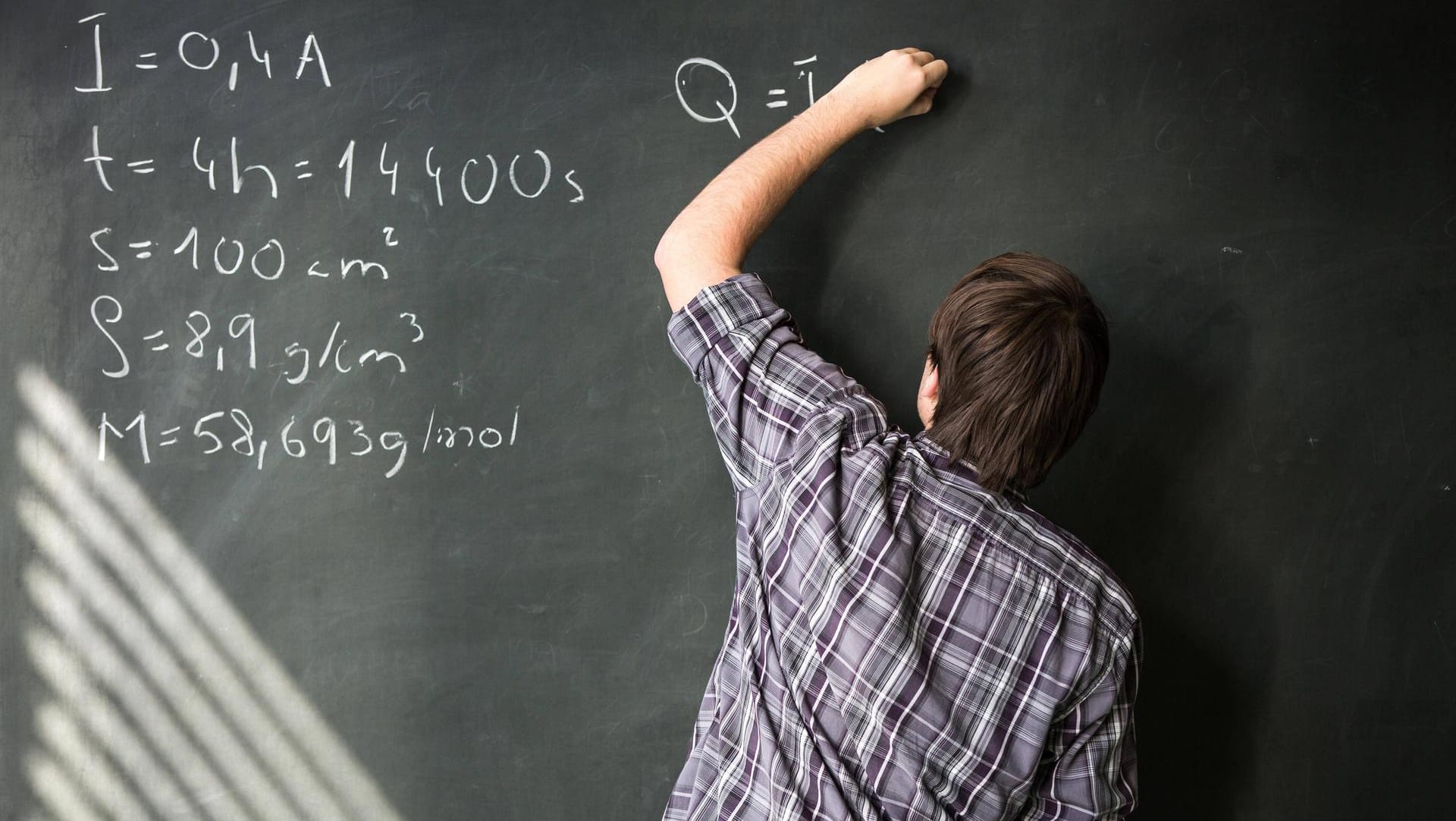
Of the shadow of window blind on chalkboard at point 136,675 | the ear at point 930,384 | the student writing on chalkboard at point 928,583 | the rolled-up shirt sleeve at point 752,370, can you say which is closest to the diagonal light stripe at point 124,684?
the shadow of window blind on chalkboard at point 136,675

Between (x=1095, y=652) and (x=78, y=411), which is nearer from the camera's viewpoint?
(x=1095, y=652)

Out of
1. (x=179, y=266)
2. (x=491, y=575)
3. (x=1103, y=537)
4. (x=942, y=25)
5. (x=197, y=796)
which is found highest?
(x=942, y=25)

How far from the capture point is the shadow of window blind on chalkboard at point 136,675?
139 cm

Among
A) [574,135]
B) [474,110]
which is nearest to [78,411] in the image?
[474,110]

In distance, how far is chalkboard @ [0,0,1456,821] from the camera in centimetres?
133

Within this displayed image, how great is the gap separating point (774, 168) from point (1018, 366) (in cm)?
45

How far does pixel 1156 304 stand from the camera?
1.33 m

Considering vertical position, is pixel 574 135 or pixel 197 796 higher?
pixel 574 135

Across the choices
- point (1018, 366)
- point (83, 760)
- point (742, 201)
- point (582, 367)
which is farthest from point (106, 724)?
point (1018, 366)

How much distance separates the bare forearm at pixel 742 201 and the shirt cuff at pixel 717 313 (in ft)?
0.11

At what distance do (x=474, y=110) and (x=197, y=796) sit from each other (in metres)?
1.20

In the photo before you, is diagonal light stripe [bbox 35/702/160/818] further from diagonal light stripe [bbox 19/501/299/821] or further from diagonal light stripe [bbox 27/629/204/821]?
diagonal light stripe [bbox 19/501/299/821]

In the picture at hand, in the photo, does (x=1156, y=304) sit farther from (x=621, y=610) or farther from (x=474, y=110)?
(x=474, y=110)

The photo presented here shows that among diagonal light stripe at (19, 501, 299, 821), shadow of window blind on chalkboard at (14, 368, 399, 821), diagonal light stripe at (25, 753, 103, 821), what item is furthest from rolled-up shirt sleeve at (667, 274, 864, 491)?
diagonal light stripe at (25, 753, 103, 821)
